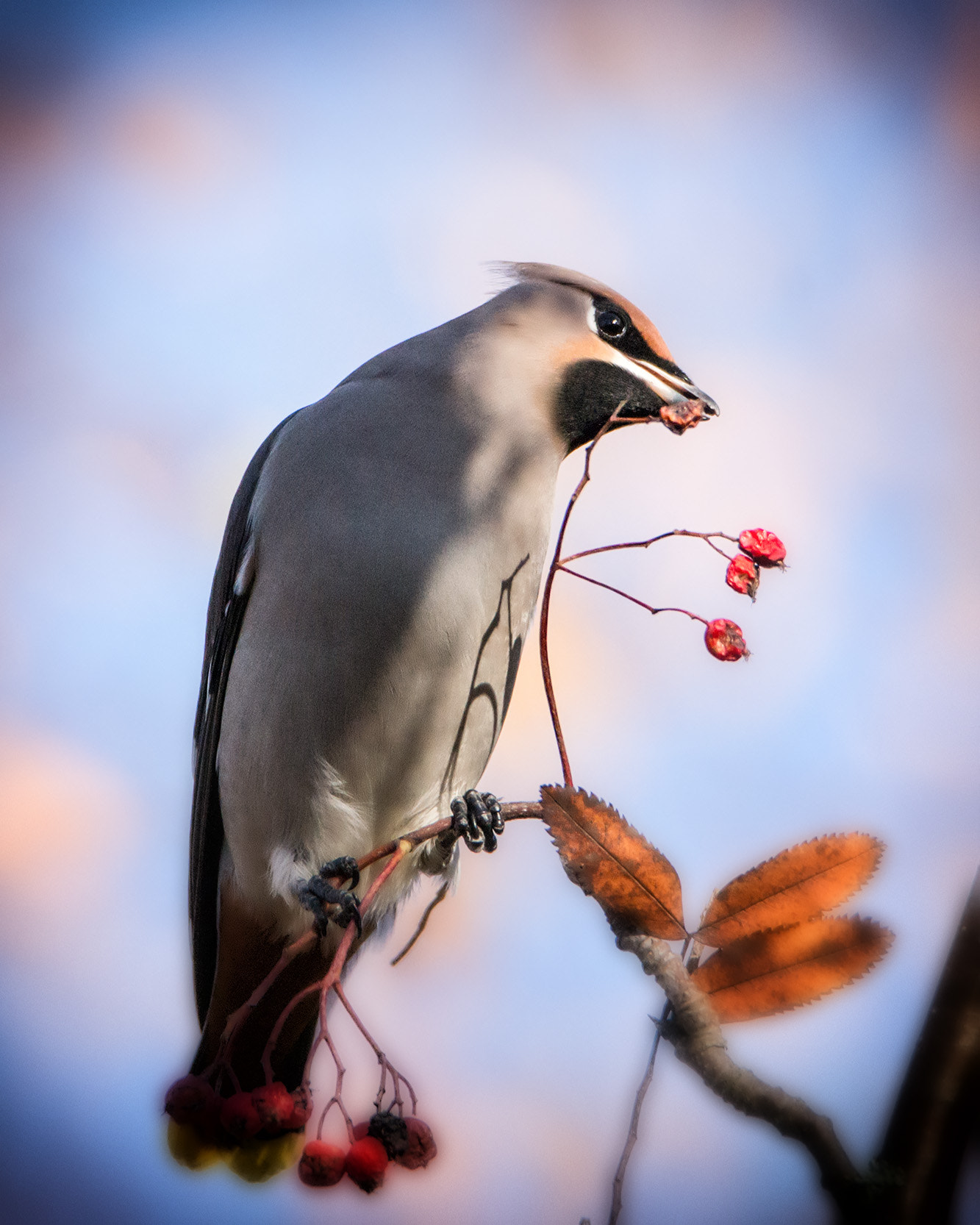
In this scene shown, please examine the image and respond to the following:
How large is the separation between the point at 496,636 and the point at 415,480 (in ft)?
1.45

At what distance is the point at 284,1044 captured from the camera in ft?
11.3

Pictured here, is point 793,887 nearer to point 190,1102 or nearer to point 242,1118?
point 242,1118

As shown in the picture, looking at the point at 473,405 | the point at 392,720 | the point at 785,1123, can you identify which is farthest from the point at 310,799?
the point at 785,1123

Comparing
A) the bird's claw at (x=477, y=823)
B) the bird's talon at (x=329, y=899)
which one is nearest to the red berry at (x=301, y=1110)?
the bird's talon at (x=329, y=899)

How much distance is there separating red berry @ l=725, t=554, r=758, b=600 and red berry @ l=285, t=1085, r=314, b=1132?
111cm

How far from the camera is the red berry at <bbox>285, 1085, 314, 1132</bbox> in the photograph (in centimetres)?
192

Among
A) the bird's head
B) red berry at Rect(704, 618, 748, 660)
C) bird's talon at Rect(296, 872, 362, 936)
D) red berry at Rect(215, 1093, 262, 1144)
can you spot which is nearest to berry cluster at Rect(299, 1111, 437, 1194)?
red berry at Rect(215, 1093, 262, 1144)

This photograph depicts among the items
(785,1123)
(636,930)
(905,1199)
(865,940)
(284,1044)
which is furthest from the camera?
(284,1044)

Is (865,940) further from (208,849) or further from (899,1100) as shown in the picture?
(208,849)

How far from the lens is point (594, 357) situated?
11.1ft

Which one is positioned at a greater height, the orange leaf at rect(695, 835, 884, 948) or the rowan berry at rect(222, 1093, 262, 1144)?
the orange leaf at rect(695, 835, 884, 948)

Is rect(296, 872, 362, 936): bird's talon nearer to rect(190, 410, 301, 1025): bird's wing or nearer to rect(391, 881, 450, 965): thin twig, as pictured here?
rect(391, 881, 450, 965): thin twig

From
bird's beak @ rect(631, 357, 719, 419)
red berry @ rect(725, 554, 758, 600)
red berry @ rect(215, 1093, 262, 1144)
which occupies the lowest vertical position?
red berry @ rect(215, 1093, 262, 1144)

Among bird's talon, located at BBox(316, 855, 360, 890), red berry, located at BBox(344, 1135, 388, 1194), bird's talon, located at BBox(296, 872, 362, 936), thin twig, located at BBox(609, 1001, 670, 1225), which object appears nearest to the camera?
thin twig, located at BBox(609, 1001, 670, 1225)
